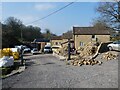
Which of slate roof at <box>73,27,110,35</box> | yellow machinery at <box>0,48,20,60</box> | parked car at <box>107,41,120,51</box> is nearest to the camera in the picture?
parked car at <box>107,41,120,51</box>

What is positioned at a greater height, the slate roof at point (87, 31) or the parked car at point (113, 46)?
the slate roof at point (87, 31)

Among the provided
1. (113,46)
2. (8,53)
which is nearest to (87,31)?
(8,53)

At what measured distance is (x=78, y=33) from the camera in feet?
213

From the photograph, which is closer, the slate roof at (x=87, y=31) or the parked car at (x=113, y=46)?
the parked car at (x=113, y=46)

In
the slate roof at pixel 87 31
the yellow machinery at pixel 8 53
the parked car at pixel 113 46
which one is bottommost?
the yellow machinery at pixel 8 53

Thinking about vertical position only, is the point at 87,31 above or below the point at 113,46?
above

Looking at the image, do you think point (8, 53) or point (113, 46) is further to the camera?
point (8, 53)

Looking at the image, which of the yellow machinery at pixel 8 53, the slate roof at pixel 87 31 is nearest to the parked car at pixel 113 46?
the yellow machinery at pixel 8 53

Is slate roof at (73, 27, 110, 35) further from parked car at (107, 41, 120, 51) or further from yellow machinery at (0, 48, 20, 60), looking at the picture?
parked car at (107, 41, 120, 51)

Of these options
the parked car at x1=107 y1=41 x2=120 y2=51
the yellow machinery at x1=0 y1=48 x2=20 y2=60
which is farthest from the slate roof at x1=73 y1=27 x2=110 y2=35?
the parked car at x1=107 y1=41 x2=120 y2=51

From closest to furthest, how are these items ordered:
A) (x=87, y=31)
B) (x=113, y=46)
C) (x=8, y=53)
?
(x=113, y=46), (x=8, y=53), (x=87, y=31)

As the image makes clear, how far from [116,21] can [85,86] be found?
37.0 metres

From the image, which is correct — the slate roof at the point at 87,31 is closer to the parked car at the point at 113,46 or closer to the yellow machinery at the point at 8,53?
the yellow machinery at the point at 8,53

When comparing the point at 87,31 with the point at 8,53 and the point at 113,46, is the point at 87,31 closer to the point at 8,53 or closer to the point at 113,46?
the point at 8,53
